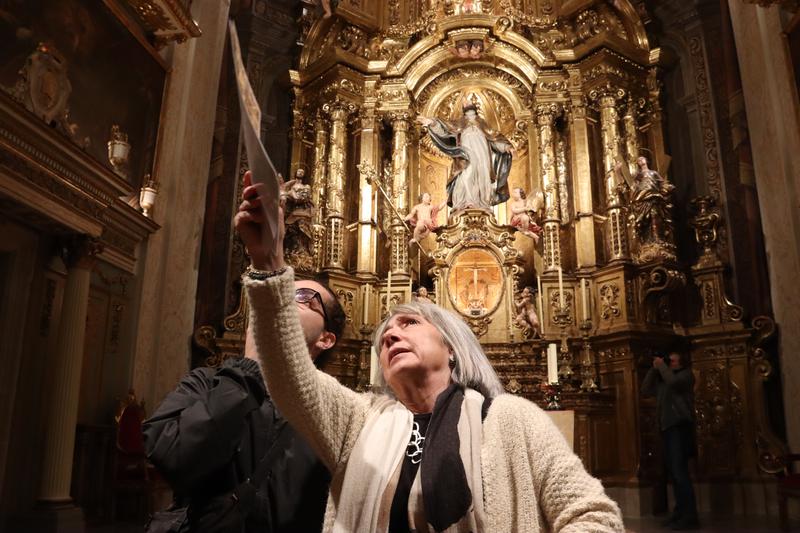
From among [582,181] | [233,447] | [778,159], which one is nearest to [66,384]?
[233,447]

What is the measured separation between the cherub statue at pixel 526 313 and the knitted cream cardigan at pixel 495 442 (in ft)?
24.4

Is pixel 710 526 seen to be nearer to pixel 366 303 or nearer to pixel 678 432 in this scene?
pixel 678 432

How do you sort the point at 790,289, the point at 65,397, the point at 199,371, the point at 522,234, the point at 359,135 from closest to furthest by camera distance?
the point at 199,371
the point at 65,397
the point at 790,289
the point at 522,234
the point at 359,135

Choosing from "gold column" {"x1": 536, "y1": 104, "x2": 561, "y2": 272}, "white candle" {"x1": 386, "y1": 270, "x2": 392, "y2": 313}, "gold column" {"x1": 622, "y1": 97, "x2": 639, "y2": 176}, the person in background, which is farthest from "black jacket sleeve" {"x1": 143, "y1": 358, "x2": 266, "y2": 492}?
"gold column" {"x1": 622, "y1": 97, "x2": 639, "y2": 176}

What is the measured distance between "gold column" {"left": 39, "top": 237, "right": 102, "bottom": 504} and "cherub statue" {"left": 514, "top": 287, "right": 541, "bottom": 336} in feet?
18.5

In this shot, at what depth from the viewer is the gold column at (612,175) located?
29.0 feet

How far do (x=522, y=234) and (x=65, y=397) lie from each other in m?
6.95

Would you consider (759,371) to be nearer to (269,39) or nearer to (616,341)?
(616,341)

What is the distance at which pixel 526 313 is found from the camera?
889cm

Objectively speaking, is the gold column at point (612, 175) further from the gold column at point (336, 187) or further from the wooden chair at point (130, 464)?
the wooden chair at point (130, 464)

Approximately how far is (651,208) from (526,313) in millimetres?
2291

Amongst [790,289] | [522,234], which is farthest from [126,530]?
[790,289]

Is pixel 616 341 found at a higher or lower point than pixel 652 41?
lower

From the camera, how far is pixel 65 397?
532 centimetres
